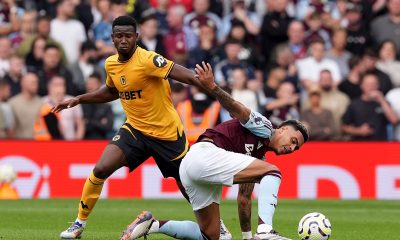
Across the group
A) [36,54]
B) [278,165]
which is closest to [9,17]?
[36,54]

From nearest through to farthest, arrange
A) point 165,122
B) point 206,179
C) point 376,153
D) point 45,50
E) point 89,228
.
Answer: point 206,179, point 165,122, point 89,228, point 376,153, point 45,50

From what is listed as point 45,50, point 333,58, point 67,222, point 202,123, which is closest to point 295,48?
point 333,58

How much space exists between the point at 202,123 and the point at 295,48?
3128mm

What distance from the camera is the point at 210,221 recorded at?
34.0 ft

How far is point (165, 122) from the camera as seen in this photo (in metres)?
12.2

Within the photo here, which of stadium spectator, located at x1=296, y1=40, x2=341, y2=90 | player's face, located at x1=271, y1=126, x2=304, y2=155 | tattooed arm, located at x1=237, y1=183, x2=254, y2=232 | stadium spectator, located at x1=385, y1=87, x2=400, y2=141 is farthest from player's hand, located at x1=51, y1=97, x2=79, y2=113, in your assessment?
Answer: stadium spectator, located at x1=385, y1=87, x2=400, y2=141

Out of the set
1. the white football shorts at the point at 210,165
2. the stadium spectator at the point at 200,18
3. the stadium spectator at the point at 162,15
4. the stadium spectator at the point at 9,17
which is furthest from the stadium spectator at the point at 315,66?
the white football shorts at the point at 210,165

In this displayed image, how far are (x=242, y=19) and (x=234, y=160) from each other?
40.2 ft

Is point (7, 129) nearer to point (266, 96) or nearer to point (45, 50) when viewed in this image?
point (45, 50)

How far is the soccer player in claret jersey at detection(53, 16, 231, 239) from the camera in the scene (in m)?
11.7

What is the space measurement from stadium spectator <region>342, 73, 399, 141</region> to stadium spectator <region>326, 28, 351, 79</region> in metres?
1.37

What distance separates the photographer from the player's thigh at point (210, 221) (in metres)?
10.3

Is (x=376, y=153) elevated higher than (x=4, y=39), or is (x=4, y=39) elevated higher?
(x=4, y=39)

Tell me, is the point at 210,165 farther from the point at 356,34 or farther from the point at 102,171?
the point at 356,34
